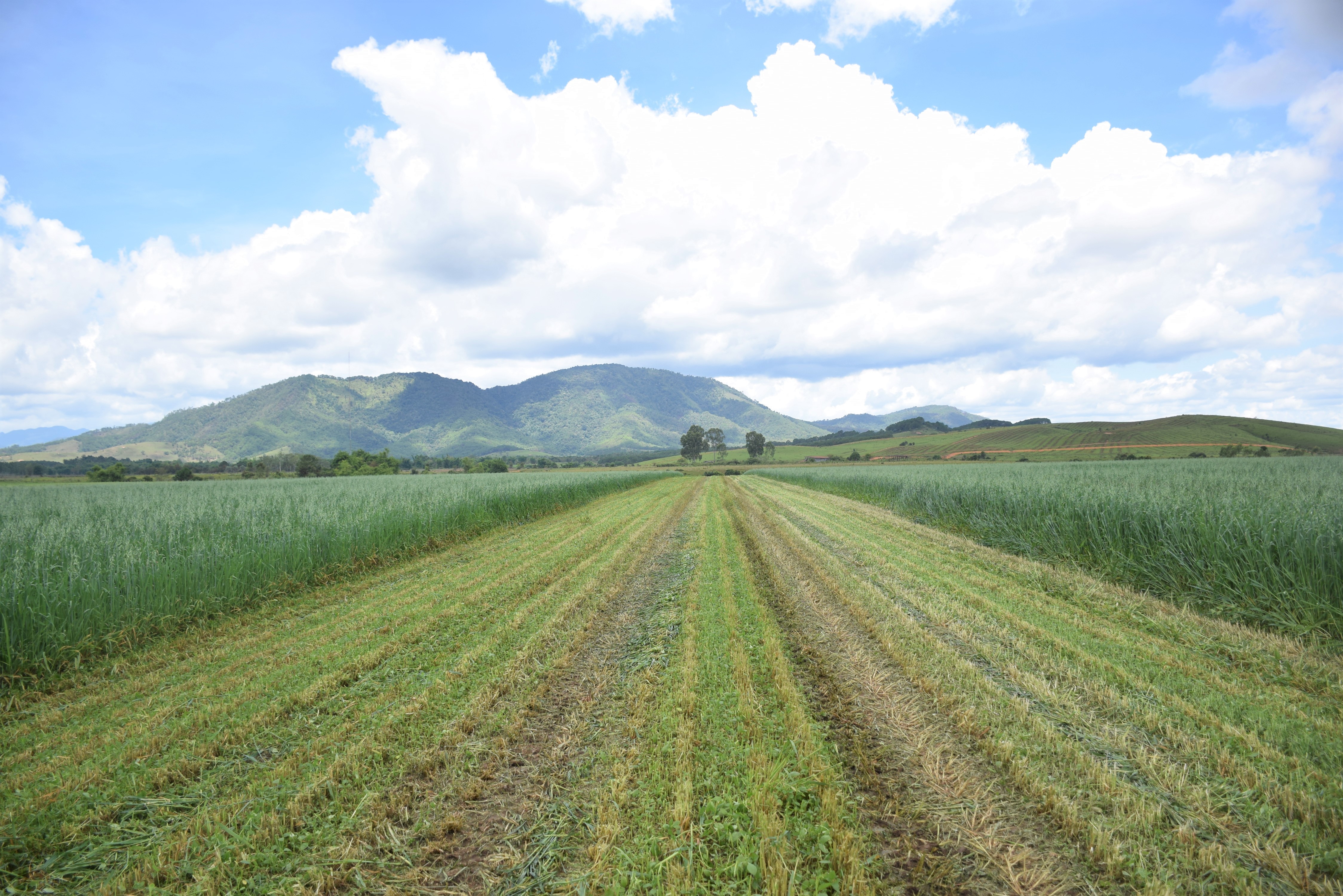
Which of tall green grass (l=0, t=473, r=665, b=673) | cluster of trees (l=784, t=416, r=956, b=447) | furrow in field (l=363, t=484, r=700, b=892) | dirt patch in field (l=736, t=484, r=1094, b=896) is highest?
cluster of trees (l=784, t=416, r=956, b=447)

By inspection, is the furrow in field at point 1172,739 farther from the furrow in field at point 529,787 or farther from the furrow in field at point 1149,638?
the furrow in field at point 529,787

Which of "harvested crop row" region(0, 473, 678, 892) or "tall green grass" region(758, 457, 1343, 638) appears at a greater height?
"tall green grass" region(758, 457, 1343, 638)

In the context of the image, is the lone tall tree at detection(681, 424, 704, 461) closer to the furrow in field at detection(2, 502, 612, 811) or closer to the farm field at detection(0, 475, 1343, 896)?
the furrow in field at detection(2, 502, 612, 811)

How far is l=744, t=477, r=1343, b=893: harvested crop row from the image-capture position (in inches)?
134

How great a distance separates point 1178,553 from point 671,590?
8822mm

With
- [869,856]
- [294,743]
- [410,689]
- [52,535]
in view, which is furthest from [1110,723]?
[52,535]

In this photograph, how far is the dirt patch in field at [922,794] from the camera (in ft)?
10.6

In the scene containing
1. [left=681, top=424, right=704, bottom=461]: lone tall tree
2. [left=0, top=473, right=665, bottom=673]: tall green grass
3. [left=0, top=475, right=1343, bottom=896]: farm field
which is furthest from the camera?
[left=681, top=424, right=704, bottom=461]: lone tall tree

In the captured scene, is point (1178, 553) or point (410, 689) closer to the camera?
point (410, 689)

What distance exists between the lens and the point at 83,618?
6918 mm

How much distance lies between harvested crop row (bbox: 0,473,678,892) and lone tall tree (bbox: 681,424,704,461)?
12442 centimetres

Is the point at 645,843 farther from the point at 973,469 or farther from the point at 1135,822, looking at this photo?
the point at 973,469

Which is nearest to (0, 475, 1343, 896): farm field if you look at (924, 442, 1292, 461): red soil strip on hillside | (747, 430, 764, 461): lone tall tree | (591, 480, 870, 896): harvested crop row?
(591, 480, 870, 896): harvested crop row

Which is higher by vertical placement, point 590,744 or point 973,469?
point 973,469
